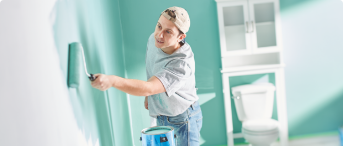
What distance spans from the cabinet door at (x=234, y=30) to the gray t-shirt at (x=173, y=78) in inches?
36.7

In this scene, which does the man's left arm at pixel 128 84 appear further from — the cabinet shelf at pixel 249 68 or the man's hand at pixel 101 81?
the cabinet shelf at pixel 249 68

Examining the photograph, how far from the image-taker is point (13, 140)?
54cm

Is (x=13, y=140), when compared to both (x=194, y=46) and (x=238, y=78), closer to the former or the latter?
(x=194, y=46)

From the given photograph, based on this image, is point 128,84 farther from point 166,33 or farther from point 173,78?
point 166,33

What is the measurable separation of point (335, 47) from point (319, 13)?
34cm

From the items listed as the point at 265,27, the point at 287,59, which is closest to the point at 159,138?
the point at 265,27

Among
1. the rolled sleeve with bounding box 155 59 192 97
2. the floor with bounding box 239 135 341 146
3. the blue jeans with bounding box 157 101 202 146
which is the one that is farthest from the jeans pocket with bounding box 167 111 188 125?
the floor with bounding box 239 135 341 146

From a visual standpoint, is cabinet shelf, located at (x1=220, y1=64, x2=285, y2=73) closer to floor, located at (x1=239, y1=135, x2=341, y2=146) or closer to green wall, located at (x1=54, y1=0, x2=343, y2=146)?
green wall, located at (x1=54, y1=0, x2=343, y2=146)

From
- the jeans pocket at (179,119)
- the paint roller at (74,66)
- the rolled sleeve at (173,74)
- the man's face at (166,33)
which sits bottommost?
the jeans pocket at (179,119)

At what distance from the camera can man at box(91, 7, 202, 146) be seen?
0.97 meters

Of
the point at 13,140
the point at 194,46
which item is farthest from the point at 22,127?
the point at 194,46

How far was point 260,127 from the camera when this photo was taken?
2209 mm

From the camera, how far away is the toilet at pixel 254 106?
225cm

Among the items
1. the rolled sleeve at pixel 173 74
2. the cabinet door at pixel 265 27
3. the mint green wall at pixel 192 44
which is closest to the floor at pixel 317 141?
the mint green wall at pixel 192 44
